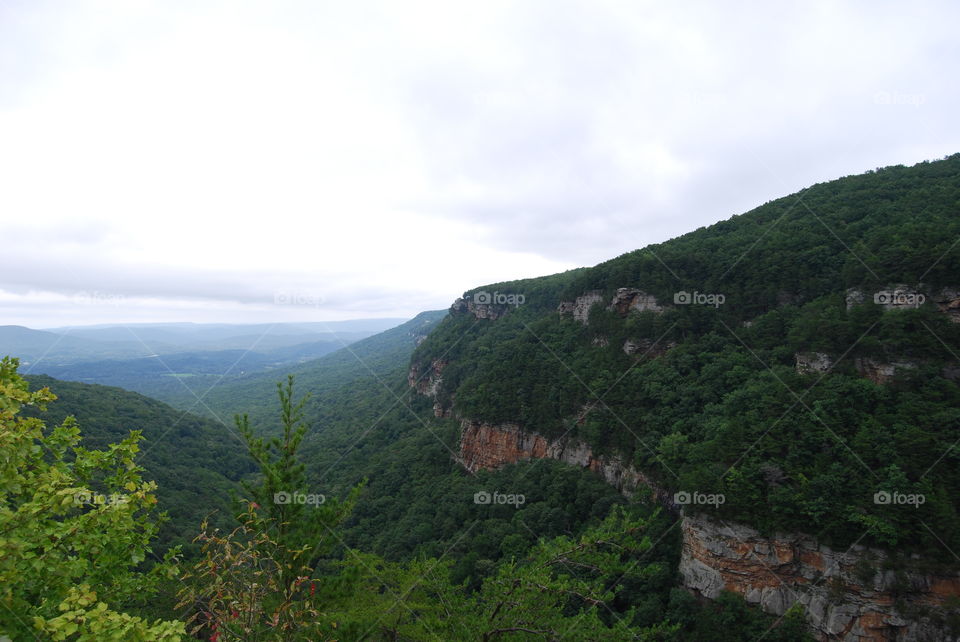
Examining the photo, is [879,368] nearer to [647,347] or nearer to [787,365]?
[787,365]

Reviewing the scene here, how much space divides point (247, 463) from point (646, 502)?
78.8 meters

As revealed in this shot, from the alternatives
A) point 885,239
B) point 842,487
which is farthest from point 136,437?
point 885,239

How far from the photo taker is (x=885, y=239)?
3039 centimetres

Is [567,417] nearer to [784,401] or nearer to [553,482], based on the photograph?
[553,482]

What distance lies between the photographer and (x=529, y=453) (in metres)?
46.0

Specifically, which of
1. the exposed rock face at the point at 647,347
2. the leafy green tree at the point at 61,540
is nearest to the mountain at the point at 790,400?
the exposed rock face at the point at 647,347

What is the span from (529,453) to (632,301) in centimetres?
2107

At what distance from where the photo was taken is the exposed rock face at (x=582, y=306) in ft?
174

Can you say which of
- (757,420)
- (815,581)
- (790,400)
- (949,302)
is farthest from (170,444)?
(949,302)

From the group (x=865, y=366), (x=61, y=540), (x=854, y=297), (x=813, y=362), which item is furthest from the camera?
(x=854, y=297)

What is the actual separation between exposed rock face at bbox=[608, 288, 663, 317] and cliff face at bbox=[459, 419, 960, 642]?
2177 cm

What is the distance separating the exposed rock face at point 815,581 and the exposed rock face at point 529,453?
558 centimetres

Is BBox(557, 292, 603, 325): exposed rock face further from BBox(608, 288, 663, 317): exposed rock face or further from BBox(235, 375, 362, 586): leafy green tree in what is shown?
BBox(235, 375, 362, 586): leafy green tree

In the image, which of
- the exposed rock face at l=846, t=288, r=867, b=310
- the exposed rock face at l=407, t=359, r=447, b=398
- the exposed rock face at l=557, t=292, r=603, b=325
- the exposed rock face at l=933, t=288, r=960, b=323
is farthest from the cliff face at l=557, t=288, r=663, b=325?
the exposed rock face at l=407, t=359, r=447, b=398
